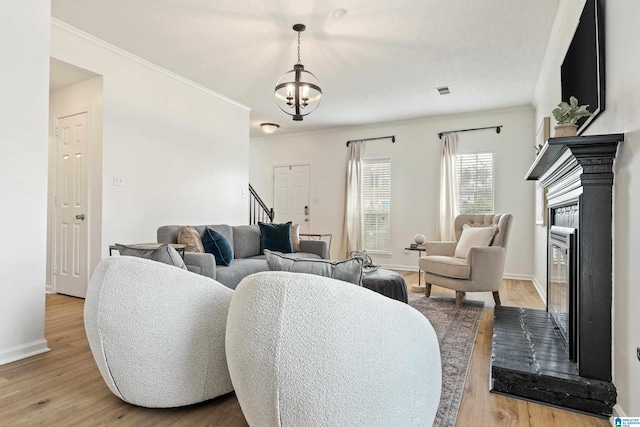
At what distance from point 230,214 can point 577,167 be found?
14.6ft

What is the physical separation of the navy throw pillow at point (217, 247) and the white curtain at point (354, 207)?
3.42m

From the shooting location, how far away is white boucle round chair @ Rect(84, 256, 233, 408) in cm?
158

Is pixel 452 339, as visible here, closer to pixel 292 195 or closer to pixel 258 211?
pixel 258 211

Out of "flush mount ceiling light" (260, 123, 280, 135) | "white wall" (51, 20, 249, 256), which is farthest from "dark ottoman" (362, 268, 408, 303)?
"flush mount ceiling light" (260, 123, 280, 135)

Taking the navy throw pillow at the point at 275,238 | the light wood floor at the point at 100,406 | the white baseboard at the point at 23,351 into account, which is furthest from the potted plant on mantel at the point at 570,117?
the white baseboard at the point at 23,351

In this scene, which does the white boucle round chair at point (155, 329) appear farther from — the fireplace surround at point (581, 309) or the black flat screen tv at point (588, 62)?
the black flat screen tv at point (588, 62)

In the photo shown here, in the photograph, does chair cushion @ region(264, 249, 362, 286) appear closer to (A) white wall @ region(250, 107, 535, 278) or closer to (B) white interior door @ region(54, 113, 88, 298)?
(B) white interior door @ region(54, 113, 88, 298)

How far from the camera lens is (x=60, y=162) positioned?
411 cm

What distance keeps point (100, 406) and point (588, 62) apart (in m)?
3.24

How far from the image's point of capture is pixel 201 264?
300 centimetres

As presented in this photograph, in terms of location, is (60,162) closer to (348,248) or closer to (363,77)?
(363,77)

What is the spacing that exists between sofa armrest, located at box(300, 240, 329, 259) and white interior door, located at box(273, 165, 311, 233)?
108 inches

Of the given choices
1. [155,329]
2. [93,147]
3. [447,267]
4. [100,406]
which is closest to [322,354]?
[155,329]

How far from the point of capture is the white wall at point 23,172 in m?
2.23
